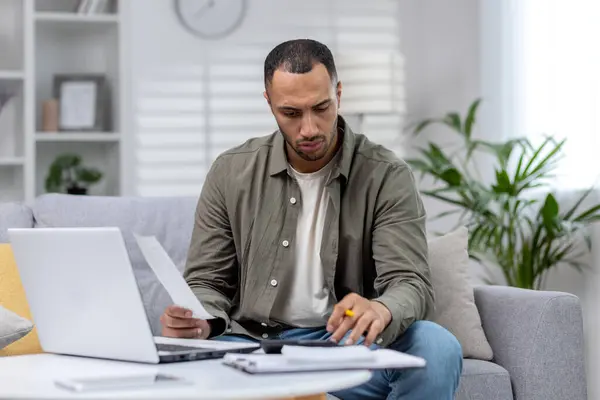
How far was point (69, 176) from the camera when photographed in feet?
13.2

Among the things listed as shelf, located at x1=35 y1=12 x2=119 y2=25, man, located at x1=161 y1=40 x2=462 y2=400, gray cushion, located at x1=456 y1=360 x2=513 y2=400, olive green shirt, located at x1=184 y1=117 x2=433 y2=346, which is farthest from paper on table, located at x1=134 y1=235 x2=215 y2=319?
shelf, located at x1=35 y1=12 x2=119 y2=25

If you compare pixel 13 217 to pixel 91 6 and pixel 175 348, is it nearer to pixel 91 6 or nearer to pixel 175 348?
pixel 175 348

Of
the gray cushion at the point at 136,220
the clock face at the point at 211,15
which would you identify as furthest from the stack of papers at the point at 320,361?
the clock face at the point at 211,15

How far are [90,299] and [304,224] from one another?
71cm

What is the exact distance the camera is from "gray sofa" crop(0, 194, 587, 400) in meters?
2.35

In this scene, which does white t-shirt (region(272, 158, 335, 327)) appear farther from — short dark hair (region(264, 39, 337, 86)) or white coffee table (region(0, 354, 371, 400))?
white coffee table (region(0, 354, 371, 400))

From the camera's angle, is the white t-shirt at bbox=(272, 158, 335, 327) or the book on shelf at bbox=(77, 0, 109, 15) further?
the book on shelf at bbox=(77, 0, 109, 15)

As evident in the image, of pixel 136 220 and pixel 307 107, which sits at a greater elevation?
pixel 307 107

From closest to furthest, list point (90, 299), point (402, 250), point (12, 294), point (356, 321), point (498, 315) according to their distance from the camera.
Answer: point (90, 299) → point (356, 321) → point (402, 250) → point (12, 294) → point (498, 315)

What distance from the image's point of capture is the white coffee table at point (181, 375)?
1.22 metres

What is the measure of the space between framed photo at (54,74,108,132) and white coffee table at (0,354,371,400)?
2.56m

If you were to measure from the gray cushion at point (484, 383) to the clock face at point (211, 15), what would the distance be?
2.41 meters

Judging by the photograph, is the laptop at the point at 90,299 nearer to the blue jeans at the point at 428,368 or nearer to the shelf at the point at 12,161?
the blue jeans at the point at 428,368

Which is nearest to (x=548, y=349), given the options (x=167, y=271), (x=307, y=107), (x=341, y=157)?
(x=341, y=157)
